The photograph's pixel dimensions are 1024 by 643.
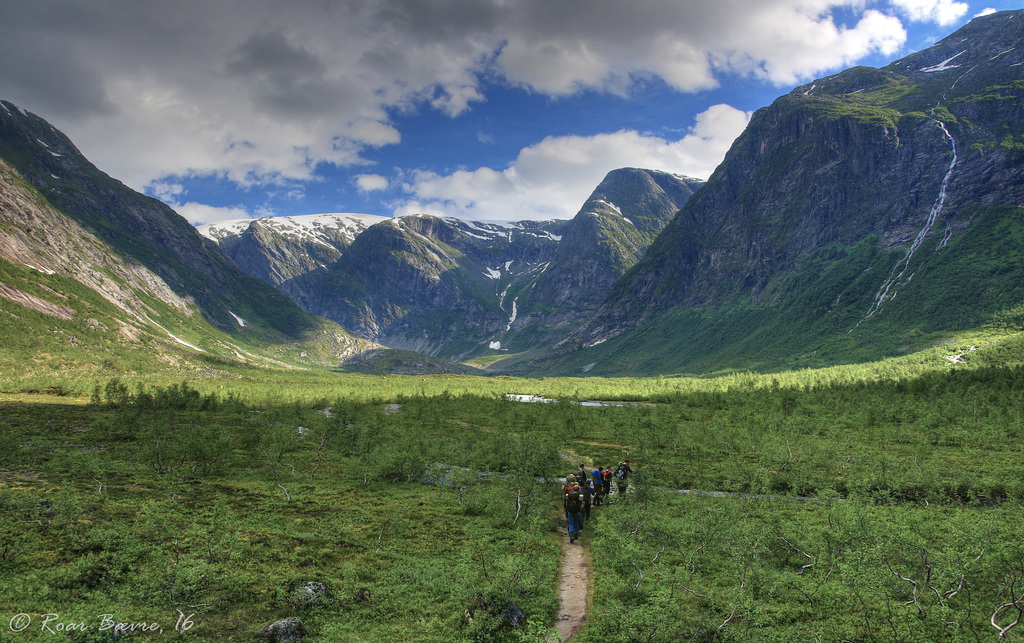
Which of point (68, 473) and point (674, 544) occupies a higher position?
point (674, 544)

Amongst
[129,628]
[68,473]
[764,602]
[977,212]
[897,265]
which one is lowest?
[68,473]

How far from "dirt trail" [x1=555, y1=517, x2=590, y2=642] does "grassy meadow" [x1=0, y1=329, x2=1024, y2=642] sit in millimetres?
555

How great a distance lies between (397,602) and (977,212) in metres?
252

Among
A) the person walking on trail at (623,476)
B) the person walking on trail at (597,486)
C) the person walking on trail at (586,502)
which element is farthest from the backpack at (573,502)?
the person walking on trail at (623,476)

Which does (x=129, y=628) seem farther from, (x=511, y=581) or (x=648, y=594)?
(x=648, y=594)

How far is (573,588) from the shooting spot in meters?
21.0

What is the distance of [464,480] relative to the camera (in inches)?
1624

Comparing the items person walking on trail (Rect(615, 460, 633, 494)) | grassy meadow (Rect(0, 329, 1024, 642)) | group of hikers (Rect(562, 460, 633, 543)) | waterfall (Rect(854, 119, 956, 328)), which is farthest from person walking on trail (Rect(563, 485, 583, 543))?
waterfall (Rect(854, 119, 956, 328))

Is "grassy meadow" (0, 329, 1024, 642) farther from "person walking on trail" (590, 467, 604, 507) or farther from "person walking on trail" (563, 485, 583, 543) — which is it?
"person walking on trail" (590, 467, 604, 507)

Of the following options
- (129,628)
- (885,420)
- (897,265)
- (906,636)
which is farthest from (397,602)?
(897,265)

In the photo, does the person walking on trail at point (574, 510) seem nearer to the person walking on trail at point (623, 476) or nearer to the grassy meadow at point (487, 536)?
the grassy meadow at point (487, 536)

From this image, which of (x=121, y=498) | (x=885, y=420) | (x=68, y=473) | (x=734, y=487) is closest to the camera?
(x=121, y=498)

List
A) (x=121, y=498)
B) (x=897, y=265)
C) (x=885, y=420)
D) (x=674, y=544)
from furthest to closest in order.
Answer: (x=897, y=265), (x=885, y=420), (x=121, y=498), (x=674, y=544)

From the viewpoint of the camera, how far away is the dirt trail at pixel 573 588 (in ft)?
58.0
